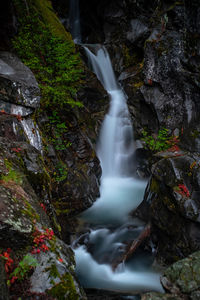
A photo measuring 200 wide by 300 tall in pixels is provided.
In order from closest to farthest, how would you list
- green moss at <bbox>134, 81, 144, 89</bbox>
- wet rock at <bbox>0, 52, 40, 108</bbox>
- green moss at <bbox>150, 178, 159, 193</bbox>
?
wet rock at <bbox>0, 52, 40, 108</bbox> → green moss at <bbox>150, 178, 159, 193</bbox> → green moss at <bbox>134, 81, 144, 89</bbox>

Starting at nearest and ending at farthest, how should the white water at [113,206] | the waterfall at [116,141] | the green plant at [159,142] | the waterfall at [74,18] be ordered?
the white water at [113,206] → the green plant at [159,142] → the waterfall at [116,141] → the waterfall at [74,18]

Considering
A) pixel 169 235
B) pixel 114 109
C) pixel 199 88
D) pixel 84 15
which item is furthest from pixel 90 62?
pixel 169 235

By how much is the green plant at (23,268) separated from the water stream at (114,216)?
328 cm

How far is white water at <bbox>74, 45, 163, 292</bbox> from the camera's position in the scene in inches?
205

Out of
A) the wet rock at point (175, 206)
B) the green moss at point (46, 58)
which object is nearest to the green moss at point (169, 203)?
the wet rock at point (175, 206)

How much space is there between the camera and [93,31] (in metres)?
17.2

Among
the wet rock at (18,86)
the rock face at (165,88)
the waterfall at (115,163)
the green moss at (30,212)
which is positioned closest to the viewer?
the green moss at (30,212)

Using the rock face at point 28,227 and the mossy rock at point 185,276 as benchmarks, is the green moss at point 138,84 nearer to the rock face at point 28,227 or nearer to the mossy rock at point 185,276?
the rock face at point 28,227

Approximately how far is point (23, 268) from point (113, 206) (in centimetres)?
571

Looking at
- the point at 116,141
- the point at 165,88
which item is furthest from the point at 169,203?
the point at 165,88

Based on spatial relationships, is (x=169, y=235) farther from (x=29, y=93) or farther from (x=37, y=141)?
(x=29, y=93)

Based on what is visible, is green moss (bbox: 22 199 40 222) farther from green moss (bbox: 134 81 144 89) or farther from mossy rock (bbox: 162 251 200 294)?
green moss (bbox: 134 81 144 89)

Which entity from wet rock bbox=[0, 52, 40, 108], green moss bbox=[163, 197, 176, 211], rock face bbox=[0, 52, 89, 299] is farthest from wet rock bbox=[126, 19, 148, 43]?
rock face bbox=[0, 52, 89, 299]

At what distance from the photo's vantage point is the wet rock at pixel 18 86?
488cm
